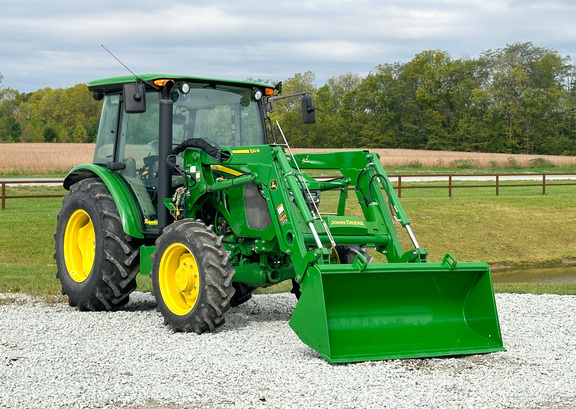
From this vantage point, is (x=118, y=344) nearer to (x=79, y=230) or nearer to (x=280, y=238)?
(x=280, y=238)

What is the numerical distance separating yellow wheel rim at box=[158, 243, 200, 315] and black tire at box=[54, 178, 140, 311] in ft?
3.00

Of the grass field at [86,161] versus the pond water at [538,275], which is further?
the grass field at [86,161]

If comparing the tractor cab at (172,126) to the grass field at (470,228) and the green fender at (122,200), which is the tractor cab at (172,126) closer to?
the green fender at (122,200)

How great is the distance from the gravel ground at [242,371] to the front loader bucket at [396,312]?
0.19 metres

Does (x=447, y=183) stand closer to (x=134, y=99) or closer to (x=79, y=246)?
(x=79, y=246)

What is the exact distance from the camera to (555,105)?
7225 cm

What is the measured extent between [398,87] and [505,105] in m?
12.1

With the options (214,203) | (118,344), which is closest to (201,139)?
(214,203)

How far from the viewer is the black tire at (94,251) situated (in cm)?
911

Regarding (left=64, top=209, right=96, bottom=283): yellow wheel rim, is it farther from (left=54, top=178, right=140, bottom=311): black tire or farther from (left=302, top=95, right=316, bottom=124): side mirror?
(left=302, top=95, right=316, bottom=124): side mirror

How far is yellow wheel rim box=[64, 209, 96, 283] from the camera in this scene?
389 inches

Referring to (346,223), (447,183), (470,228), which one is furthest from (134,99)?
(447,183)

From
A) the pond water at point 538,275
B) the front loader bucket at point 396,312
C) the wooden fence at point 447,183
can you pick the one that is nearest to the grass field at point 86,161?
the wooden fence at point 447,183

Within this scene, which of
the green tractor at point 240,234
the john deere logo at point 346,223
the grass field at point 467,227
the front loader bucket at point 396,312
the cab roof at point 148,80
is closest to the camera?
the front loader bucket at point 396,312
